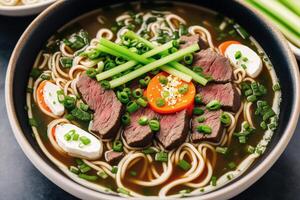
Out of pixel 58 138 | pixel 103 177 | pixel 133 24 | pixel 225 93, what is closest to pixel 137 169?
pixel 103 177

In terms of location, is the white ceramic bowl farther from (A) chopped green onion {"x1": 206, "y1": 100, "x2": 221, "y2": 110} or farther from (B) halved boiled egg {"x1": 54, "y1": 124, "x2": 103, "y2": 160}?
(A) chopped green onion {"x1": 206, "y1": 100, "x2": 221, "y2": 110}

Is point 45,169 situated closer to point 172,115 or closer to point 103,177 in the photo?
point 103,177

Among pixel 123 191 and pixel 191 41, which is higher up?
pixel 191 41

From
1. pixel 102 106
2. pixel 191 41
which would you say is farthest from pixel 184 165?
pixel 191 41

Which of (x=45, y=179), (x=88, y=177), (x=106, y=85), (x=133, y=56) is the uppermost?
(x=133, y=56)

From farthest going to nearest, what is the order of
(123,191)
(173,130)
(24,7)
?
(24,7) < (173,130) < (123,191)

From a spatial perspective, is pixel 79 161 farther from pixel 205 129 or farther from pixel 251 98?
pixel 251 98

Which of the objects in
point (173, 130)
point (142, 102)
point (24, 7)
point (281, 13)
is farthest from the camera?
point (281, 13)
